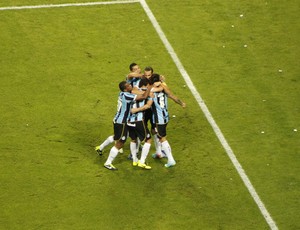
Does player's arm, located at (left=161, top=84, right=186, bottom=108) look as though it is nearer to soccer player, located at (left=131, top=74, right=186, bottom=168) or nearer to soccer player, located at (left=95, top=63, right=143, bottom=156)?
soccer player, located at (left=131, top=74, right=186, bottom=168)

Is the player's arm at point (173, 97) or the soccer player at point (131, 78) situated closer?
the player's arm at point (173, 97)

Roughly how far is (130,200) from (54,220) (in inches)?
61.6

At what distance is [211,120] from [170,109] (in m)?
1.01

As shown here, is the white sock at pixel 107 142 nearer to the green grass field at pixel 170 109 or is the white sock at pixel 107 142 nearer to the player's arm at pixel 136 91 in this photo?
the green grass field at pixel 170 109

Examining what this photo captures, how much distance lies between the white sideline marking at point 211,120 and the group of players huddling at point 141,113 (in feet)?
4.38

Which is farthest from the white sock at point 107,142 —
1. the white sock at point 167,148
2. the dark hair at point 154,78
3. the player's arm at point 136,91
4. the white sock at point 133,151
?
the dark hair at point 154,78

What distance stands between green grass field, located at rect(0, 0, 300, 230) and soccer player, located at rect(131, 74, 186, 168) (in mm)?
605

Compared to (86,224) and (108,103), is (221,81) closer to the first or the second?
(108,103)

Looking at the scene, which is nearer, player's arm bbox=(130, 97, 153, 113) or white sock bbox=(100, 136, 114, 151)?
player's arm bbox=(130, 97, 153, 113)

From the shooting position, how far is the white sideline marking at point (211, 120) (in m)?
17.7

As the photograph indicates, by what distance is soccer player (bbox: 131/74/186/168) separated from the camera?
18297mm

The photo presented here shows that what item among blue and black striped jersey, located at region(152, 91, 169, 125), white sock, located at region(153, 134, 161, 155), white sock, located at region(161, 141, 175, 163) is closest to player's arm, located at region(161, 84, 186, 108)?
blue and black striped jersey, located at region(152, 91, 169, 125)

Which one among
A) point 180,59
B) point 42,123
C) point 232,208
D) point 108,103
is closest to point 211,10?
point 180,59

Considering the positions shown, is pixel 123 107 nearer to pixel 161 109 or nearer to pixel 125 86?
pixel 125 86
